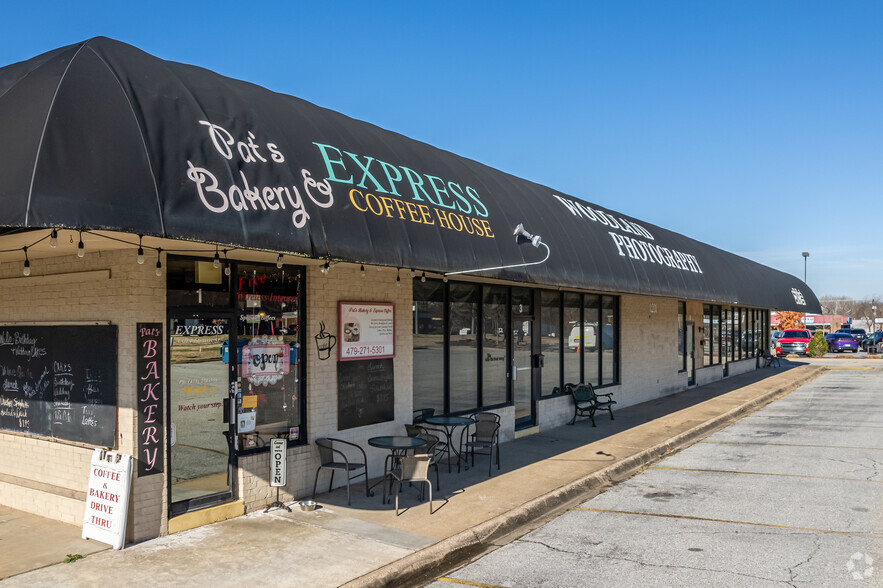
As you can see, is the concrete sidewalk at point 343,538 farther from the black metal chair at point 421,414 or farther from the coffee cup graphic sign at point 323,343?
the coffee cup graphic sign at point 323,343

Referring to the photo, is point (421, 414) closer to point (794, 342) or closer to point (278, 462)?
point (278, 462)

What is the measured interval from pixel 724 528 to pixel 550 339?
7266mm

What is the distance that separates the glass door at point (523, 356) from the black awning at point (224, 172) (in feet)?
8.96

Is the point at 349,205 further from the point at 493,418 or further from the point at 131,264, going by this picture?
the point at 493,418

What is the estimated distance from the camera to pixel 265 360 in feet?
27.6

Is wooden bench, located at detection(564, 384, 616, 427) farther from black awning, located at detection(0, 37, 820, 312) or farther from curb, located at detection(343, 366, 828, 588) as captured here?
black awning, located at detection(0, 37, 820, 312)

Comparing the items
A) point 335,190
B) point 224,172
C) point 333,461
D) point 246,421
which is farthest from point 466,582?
point 224,172

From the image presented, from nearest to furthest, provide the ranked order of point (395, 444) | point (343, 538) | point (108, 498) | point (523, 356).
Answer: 1. point (108, 498)
2. point (343, 538)
3. point (395, 444)
4. point (523, 356)

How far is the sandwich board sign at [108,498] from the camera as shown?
6.66 meters

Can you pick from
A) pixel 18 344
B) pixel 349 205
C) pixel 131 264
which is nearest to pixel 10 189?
pixel 131 264

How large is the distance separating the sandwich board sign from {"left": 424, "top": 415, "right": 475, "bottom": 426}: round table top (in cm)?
461

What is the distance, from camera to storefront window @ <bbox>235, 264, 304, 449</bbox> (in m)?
8.20

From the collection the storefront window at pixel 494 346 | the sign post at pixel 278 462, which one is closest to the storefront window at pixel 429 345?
the storefront window at pixel 494 346

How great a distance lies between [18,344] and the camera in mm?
8398
